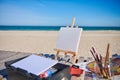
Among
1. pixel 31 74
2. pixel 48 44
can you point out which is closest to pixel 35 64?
pixel 31 74

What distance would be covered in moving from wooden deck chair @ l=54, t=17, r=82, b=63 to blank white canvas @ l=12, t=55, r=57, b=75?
3.42 feet

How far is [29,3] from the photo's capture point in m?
12.6

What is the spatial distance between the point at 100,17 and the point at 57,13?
150 inches

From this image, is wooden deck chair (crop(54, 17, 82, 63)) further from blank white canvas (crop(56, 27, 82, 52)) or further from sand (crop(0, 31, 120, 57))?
sand (crop(0, 31, 120, 57))

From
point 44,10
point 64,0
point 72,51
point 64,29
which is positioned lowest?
point 72,51

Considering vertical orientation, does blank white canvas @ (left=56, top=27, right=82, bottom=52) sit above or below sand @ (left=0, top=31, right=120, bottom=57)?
above

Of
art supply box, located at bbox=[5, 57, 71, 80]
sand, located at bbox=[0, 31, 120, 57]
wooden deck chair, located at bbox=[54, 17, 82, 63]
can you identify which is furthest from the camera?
sand, located at bbox=[0, 31, 120, 57]

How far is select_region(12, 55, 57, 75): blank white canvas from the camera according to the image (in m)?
1.02

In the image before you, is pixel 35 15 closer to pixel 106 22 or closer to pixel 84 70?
pixel 106 22

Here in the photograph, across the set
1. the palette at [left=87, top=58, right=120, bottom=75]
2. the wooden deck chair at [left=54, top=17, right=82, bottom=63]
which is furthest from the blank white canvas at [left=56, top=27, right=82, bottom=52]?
the palette at [left=87, top=58, right=120, bottom=75]

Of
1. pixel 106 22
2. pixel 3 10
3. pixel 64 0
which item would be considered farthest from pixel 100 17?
pixel 3 10

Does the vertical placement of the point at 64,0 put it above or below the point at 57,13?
above

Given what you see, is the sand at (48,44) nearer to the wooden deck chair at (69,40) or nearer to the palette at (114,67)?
the wooden deck chair at (69,40)

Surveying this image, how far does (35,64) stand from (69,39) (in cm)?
126
